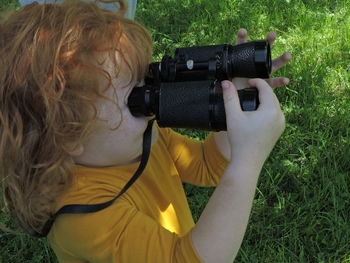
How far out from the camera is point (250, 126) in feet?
3.44

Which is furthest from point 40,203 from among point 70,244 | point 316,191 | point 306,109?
point 306,109

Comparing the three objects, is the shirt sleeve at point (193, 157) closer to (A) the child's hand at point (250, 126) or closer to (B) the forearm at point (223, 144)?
(B) the forearm at point (223, 144)

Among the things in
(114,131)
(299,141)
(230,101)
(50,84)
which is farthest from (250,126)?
(299,141)

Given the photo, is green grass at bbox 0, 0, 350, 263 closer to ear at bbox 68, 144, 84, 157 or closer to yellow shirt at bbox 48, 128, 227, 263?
yellow shirt at bbox 48, 128, 227, 263

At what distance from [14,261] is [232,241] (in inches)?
53.1

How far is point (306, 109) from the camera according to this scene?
7.76 ft

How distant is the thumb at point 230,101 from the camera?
1.06 m

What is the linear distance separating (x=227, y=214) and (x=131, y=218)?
0.79 feet

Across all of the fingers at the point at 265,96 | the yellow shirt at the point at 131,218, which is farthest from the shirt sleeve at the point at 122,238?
the fingers at the point at 265,96

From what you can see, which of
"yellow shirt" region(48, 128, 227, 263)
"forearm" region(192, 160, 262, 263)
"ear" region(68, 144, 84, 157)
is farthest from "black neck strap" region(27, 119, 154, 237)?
"forearm" region(192, 160, 262, 263)

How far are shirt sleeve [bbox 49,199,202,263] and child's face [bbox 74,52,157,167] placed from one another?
0.13m

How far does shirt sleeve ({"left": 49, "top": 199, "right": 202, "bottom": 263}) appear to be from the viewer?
1.09 meters

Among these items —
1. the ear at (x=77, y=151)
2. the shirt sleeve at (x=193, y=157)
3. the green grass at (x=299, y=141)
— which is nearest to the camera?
the ear at (x=77, y=151)

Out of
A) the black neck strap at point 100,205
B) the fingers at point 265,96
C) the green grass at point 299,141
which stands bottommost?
the green grass at point 299,141
